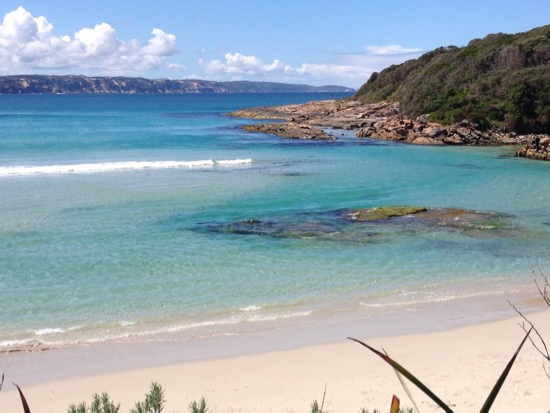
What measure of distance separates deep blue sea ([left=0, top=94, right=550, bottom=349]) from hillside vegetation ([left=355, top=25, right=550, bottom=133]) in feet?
52.2

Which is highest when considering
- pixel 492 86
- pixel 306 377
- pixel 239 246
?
pixel 492 86

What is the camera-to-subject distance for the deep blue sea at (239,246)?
38.5ft

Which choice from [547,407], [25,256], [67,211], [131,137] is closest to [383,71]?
[131,137]

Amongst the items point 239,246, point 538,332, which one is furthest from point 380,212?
point 538,332

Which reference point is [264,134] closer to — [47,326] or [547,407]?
[47,326]

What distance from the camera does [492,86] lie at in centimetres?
5181

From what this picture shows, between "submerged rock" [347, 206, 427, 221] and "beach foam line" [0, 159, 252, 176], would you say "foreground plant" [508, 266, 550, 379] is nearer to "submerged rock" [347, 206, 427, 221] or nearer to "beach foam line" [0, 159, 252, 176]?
"submerged rock" [347, 206, 427, 221]

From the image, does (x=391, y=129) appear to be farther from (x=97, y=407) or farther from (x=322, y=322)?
(x=97, y=407)

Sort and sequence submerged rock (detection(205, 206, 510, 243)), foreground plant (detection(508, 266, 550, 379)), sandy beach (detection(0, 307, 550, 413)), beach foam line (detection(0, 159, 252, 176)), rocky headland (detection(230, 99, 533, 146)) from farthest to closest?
rocky headland (detection(230, 99, 533, 146))
beach foam line (detection(0, 159, 252, 176))
submerged rock (detection(205, 206, 510, 243))
sandy beach (detection(0, 307, 550, 413))
foreground plant (detection(508, 266, 550, 379))

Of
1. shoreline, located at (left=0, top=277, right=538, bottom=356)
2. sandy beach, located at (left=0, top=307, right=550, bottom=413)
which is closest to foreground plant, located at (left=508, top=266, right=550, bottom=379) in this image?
sandy beach, located at (left=0, top=307, right=550, bottom=413)

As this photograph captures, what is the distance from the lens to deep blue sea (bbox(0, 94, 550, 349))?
11734 millimetres

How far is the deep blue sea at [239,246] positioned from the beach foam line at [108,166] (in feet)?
0.80

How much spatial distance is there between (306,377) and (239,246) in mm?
7431

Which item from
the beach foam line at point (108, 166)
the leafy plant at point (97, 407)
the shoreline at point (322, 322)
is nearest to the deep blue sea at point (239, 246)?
the shoreline at point (322, 322)
